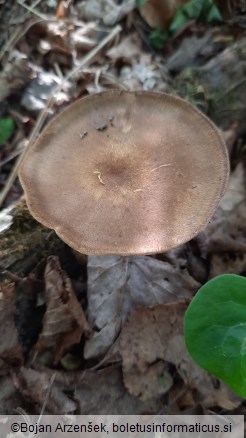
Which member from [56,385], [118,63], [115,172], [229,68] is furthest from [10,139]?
[56,385]

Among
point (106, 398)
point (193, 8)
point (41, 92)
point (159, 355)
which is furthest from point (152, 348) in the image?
point (193, 8)

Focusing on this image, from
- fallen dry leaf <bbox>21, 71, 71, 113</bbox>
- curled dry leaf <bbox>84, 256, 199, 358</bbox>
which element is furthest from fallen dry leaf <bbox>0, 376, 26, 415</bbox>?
fallen dry leaf <bbox>21, 71, 71, 113</bbox>

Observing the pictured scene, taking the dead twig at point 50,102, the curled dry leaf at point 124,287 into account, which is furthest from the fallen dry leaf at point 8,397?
the dead twig at point 50,102

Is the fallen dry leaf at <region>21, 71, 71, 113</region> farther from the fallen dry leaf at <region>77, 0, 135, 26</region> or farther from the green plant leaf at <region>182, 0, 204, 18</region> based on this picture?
the green plant leaf at <region>182, 0, 204, 18</region>

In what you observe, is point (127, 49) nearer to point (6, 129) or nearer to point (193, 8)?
point (193, 8)

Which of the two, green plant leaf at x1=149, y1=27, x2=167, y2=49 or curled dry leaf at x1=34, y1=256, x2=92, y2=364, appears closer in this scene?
curled dry leaf at x1=34, y1=256, x2=92, y2=364

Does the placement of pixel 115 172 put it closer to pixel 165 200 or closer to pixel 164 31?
pixel 165 200
